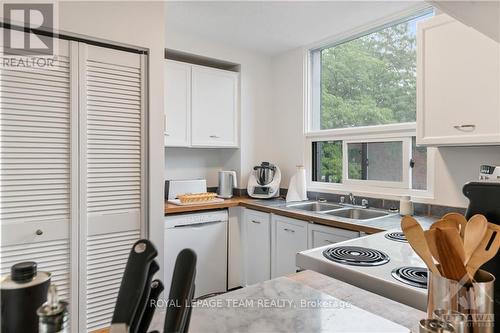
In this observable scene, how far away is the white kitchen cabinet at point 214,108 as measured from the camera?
10.2ft

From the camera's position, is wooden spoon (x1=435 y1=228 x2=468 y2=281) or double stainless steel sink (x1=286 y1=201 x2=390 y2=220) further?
double stainless steel sink (x1=286 y1=201 x2=390 y2=220)

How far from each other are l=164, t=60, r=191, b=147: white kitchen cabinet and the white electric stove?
203cm

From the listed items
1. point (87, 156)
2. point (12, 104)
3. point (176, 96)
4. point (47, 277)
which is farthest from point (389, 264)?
point (176, 96)

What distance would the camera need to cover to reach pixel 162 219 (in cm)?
215

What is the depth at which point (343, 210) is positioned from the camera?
8.67 ft

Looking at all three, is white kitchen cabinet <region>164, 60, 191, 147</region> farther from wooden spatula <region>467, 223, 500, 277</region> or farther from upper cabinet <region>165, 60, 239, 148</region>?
wooden spatula <region>467, 223, 500, 277</region>

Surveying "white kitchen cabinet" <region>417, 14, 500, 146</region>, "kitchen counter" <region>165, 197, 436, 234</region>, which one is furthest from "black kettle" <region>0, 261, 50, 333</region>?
"white kitchen cabinet" <region>417, 14, 500, 146</region>

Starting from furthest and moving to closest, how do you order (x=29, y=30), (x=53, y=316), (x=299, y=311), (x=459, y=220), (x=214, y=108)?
(x=214, y=108) < (x=29, y=30) < (x=299, y=311) < (x=459, y=220) < (x=53, y=316)

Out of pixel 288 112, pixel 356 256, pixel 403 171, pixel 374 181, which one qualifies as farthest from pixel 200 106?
pixel 356 256

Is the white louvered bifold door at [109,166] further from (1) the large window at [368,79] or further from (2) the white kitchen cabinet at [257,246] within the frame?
(1) the large window at [368,79]

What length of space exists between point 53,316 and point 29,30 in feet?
6.18

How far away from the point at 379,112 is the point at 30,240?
2717 mm

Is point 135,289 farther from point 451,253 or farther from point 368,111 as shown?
point 368,111

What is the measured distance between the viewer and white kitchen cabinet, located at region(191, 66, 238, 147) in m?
3.09
